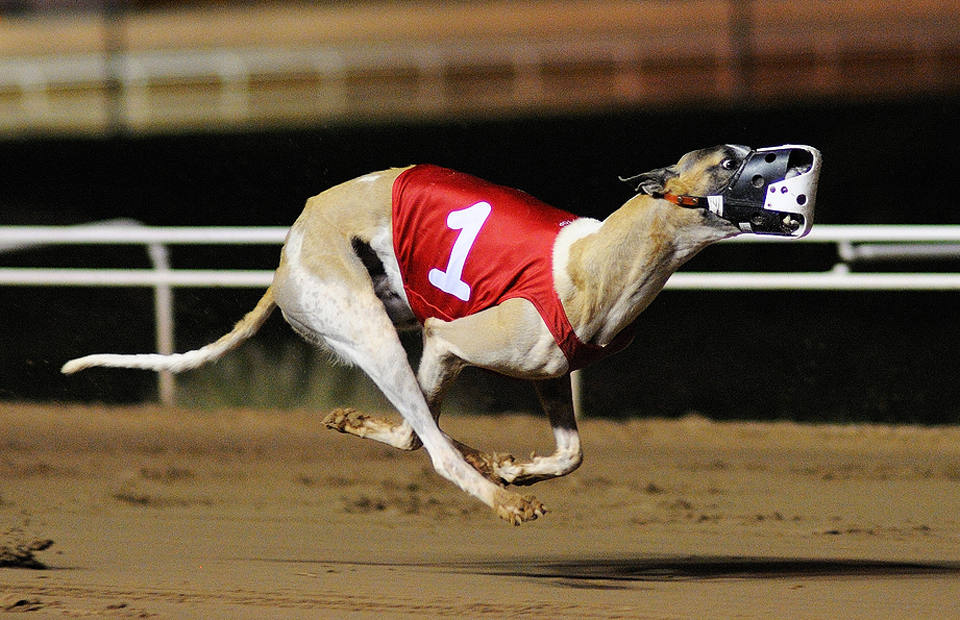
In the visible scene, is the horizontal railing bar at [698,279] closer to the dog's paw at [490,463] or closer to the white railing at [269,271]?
the white railing at [269,271]

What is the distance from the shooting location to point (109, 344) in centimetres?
679

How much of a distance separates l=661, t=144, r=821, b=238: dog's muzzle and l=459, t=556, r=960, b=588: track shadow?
1025 mm

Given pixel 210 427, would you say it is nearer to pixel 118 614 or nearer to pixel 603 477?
pixel 603 477

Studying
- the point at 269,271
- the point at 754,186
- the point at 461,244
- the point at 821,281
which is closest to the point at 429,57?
the point at 269,271

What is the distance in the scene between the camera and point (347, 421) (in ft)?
12.0

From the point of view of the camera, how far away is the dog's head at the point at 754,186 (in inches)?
125

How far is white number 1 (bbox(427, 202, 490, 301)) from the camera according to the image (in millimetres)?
3561

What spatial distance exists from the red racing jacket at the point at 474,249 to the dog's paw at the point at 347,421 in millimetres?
333

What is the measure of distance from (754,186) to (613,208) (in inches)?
123

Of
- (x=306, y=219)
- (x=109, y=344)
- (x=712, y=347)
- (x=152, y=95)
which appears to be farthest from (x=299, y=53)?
(x=306, y=219)

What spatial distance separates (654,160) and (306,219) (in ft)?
9.86

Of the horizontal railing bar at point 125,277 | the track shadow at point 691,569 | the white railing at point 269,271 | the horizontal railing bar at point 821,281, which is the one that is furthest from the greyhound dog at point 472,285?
the horizontal railing bar at point 125,277

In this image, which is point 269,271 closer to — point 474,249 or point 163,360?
point 163,360

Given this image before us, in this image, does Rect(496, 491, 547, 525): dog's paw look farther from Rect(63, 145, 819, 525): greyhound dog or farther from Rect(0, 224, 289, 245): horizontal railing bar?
Rect(0, 224, 289, 245): horizontal railing bar
